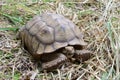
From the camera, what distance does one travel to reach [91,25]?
3143 millimetres

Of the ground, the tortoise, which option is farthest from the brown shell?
the ground

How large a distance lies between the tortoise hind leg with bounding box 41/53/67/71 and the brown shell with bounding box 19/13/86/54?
0.06m

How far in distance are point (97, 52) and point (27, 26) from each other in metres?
0.60

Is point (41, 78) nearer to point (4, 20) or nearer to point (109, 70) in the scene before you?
point (109, 70)

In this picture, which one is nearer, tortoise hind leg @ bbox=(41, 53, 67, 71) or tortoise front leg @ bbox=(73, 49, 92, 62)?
tortoise hind leg @ bbox=(41, 53, 67, 71)

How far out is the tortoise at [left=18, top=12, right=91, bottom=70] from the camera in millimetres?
2645

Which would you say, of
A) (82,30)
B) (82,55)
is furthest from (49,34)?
(82,30)

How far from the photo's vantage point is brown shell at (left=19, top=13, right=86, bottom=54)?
→ 266cm

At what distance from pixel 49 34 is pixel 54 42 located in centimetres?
7

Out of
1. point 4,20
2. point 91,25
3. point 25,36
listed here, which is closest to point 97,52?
point 91,25

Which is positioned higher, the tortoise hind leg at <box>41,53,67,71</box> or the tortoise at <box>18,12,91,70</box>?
the tortoise at <box>18,12,91,70</box>

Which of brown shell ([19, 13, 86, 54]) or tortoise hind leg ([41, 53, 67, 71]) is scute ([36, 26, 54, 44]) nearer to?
brown shell ([19, 13, 86, 54])

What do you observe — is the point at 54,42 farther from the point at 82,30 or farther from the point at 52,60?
the point at 82,30

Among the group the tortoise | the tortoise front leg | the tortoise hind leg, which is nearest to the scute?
the tortoise
